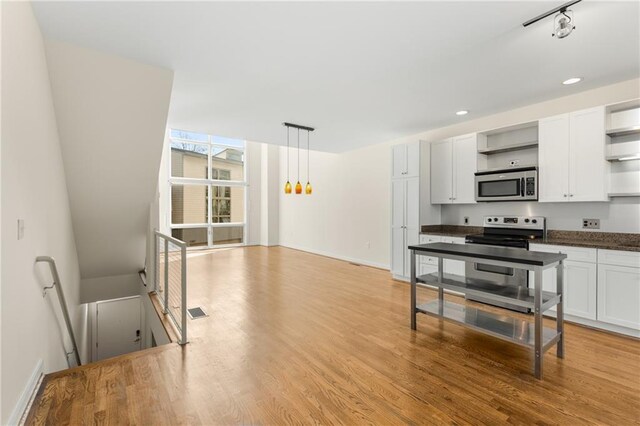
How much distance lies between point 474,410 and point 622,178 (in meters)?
3.32

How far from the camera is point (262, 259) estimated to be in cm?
779

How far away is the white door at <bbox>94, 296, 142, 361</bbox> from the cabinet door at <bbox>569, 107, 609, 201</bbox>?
A: 742 cm

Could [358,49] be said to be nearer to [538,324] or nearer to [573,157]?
[538,324]

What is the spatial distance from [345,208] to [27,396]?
6.43 m

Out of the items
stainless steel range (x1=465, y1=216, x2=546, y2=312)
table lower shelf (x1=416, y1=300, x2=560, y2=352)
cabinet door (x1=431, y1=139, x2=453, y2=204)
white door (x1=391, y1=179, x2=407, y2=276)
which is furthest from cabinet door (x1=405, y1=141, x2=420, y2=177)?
table lower shelf (x1=416, y1=300, x2=560, y2=352)

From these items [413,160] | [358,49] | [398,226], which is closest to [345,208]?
[398,226]

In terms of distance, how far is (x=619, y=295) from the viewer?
311 centimetres

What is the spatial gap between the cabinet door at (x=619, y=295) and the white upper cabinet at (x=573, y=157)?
87 cm

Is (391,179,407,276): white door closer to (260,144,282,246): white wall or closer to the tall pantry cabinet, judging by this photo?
the tall pantry cabinet

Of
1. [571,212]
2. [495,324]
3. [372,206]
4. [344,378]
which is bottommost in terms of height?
[344,378]

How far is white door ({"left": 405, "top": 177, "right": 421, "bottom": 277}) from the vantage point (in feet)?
16.9

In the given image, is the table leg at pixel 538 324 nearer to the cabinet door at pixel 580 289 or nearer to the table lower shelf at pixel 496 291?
the table lower shelf at pixel 496 291

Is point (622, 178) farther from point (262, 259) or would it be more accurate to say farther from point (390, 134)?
point (262, 259)

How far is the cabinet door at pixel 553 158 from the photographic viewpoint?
3721mm
